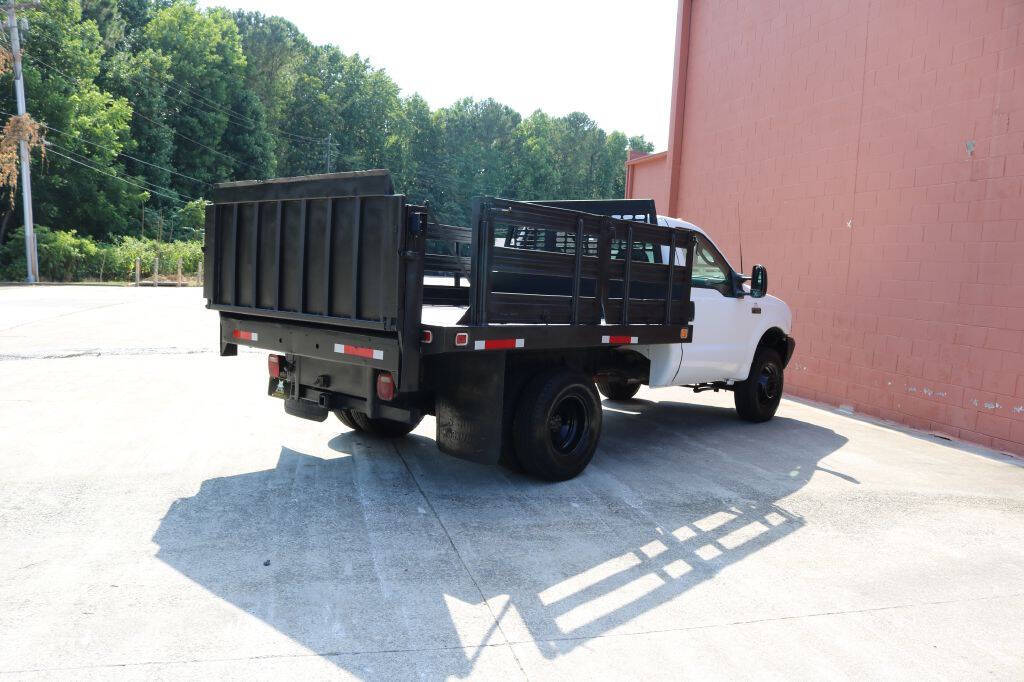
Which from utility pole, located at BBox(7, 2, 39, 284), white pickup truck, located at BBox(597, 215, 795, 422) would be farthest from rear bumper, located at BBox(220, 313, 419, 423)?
utility pole, located at BBox(7, 2, 39, 284)

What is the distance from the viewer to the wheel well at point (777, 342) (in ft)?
30.0

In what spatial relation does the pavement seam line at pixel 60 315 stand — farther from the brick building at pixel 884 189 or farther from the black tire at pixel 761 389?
the brick building at pixel 884 189

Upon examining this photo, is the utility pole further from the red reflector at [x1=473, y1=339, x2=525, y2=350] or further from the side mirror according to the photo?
the red reflector at [x1=473, y1=339, x2=525, y2=350]

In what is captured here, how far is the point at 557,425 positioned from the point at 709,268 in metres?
3.03

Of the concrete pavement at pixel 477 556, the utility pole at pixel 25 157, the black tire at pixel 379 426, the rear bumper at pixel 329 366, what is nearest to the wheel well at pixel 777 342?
the concrete pavement at pixel 477 556

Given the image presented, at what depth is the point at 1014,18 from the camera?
8266 mm

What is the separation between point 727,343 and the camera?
8.25 meters

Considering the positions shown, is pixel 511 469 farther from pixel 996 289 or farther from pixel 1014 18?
pixel 1014 18

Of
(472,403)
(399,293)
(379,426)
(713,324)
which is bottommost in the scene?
(379,426)

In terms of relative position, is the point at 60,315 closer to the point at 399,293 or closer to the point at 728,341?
the point at 728,341

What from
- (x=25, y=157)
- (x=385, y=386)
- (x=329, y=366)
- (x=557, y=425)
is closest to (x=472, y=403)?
(x=385, y=386)

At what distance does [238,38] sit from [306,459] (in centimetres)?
6570

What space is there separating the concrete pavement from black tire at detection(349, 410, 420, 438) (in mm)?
156

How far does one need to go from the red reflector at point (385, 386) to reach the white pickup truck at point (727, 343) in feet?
9.44
